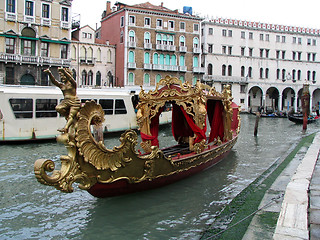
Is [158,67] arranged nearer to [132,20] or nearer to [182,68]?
[182,68]

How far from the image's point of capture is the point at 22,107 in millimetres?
13188

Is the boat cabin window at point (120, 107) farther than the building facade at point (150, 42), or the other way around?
the building facade at point (150, 42)

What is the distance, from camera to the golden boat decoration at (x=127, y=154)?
4586 millimetres

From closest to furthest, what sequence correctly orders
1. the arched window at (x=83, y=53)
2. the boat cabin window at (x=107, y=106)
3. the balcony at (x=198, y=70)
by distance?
the boat cabin window at (x=107, y=106) → the arched window at (x=83, y=53) → the balcony at (x=198, y=70)

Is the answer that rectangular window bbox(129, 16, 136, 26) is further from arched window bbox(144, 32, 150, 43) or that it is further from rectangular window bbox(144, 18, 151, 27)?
arched window bbox(144, 32, 150, 43)

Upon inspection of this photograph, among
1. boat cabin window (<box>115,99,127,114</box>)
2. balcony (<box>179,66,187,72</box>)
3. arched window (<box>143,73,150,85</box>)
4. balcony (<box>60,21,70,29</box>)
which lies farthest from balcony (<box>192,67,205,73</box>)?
boat cabin window (<box>115,99,127,114</box>)

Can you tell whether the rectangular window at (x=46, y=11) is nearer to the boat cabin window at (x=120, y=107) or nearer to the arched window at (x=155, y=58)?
the arched window at (x=155, y=58)

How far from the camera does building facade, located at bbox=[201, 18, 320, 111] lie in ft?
112

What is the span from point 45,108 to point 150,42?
52.9 feet

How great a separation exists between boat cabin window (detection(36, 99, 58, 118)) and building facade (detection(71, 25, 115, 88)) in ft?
34.6

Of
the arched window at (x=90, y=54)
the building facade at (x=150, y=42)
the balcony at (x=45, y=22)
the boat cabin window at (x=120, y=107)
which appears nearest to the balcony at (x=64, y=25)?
the balcony at (x=45, y=22)

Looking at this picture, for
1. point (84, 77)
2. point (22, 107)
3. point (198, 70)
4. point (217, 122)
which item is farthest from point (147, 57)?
point (217, 122)

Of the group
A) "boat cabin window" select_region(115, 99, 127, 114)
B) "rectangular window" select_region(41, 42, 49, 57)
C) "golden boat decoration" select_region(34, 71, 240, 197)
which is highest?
"rectangular window" select_region(41, 42, 49, 57)

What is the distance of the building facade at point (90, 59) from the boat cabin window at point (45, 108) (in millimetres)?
10554
